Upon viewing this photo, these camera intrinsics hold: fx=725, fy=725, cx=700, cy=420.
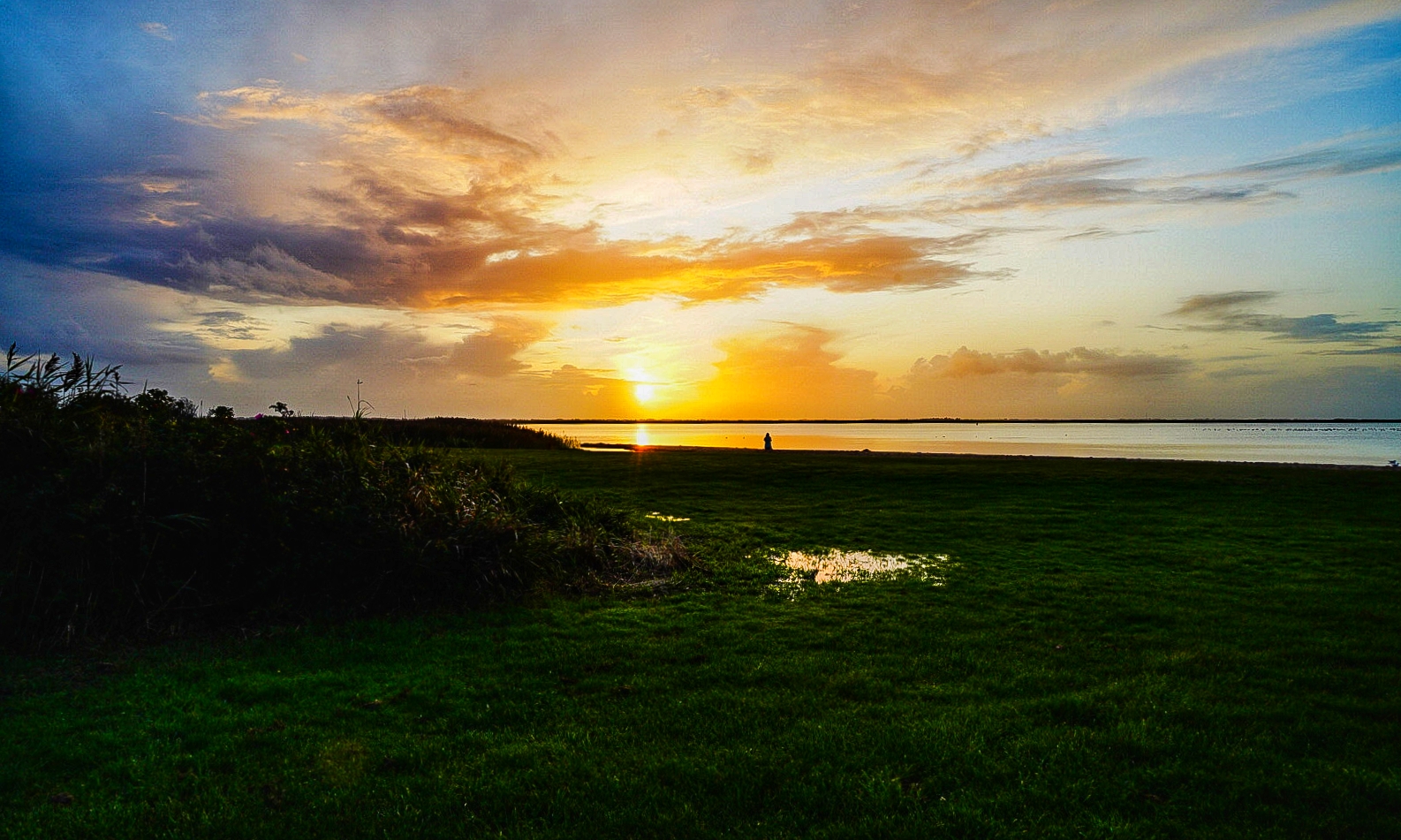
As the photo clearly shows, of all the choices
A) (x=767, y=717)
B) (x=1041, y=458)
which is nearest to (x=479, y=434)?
(x=1041, y=458)

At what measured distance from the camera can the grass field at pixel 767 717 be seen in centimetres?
552

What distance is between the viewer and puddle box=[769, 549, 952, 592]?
44.8 feet

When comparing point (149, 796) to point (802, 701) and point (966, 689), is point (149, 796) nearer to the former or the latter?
point (802, 701)

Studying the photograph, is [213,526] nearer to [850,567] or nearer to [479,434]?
[850,567]

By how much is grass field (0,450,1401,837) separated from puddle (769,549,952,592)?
47 centimetres

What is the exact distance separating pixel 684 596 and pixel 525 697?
5.03 meters

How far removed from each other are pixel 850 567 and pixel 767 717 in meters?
8.02

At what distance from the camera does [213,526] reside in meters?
10.5

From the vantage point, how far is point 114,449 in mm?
10492

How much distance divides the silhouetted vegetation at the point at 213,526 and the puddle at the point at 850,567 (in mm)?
3533

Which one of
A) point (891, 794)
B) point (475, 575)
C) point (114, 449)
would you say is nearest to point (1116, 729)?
point (891, 794)

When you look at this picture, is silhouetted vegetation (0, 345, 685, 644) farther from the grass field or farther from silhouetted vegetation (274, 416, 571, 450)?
silhouetted vegetation (274, 416, 571, 450)

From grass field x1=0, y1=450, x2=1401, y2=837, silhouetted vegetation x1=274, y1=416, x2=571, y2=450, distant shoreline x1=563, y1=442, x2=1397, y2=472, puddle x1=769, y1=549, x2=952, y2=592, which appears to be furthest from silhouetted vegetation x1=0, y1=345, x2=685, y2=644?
distant shoreline x1=563, y1=442, x2=1397, y2=472

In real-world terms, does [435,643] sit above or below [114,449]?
below
